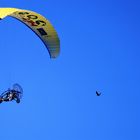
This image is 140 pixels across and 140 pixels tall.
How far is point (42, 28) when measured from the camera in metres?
43.0

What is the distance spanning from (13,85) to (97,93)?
34.8 ft

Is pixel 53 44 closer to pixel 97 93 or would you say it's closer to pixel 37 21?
pixel 37 21

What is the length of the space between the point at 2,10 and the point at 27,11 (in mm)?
4299

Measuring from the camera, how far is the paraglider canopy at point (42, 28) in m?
40.6

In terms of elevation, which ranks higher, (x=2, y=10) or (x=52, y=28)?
(x=52, y=28)

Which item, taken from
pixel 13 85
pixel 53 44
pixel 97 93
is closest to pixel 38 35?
pixel 53 44

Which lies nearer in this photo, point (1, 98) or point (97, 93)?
point (1, 98)

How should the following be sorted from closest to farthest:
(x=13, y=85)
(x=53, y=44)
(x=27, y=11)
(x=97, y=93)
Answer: (x=27, y=11)
(x=13, y=85)
(x=53, y=44)
(x=97, y=93)

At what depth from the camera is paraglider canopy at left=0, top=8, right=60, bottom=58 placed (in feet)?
133

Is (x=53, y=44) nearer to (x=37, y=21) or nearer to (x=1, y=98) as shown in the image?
(x=37, y=21)

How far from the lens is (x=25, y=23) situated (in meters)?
43.3

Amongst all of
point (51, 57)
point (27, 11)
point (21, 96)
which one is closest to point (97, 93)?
point (51, 57)

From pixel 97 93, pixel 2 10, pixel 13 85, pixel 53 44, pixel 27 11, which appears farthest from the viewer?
pixel 97 93

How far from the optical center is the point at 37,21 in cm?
4197
